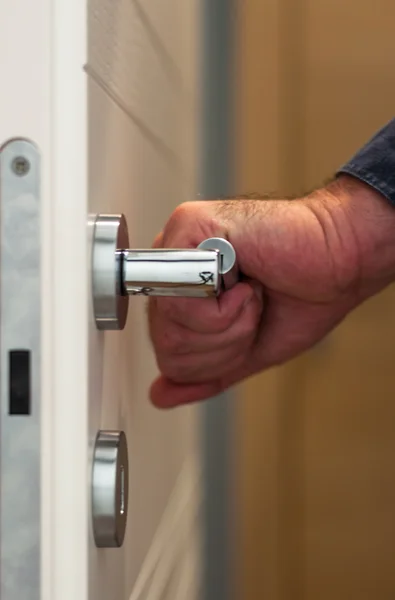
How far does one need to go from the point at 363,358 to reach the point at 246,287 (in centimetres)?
88

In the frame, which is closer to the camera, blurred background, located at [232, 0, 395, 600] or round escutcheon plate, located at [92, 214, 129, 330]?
round escutcheon plate, located at [92, 214, 129, 330]

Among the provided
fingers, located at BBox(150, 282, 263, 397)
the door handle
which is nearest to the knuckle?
fingers, located at BBox(150, 282, 263, 397)

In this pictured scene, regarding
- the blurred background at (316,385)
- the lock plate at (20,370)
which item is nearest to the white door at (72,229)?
the lock plate at (20,370)

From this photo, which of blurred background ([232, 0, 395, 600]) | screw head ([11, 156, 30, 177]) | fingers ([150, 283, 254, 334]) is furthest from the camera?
blurred background ([232, 0, 395, 600])

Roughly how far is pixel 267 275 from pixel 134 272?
0.12 m

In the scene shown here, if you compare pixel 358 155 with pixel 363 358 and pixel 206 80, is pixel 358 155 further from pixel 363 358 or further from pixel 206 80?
pixel 363 358

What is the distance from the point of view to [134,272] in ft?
1.11

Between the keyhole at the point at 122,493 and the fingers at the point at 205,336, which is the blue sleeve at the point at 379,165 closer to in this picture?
the fingers at the point at 205,336

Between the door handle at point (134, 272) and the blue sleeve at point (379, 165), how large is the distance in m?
0.16

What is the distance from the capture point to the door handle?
326 millimetres

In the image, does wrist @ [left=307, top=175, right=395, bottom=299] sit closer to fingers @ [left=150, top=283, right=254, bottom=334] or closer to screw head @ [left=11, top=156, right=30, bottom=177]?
fingers @ [left=150, top=283, right=254, bottom=334]

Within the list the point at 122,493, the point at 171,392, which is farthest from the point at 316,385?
the point at 122,493

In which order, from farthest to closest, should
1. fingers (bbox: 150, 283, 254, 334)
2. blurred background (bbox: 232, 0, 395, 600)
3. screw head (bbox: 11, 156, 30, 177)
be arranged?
blurred background (bbox: 232, 0, 395, 600) → fingers (bbox: 150, 283, 254, 334) → screw head (bbox: 11, 156, 30, 177)

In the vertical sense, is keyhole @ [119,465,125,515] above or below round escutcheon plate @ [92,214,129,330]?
below
